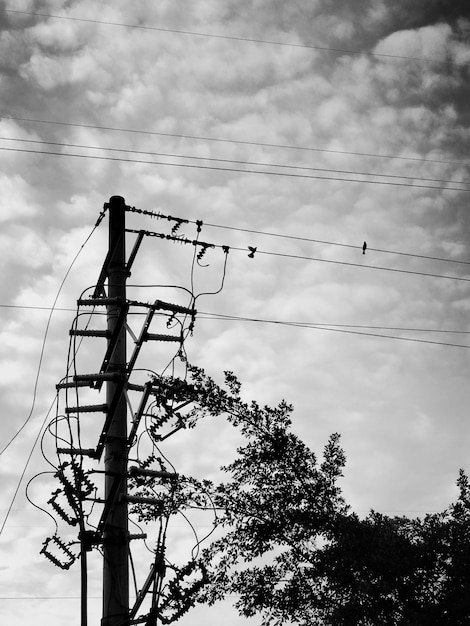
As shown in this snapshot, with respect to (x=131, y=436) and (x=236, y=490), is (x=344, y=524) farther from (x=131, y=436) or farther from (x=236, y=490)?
(x=131, y=436)

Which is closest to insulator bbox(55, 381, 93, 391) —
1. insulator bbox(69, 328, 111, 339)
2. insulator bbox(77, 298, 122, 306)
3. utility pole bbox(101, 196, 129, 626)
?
utility pole bbox(101, 196, 129, 626)

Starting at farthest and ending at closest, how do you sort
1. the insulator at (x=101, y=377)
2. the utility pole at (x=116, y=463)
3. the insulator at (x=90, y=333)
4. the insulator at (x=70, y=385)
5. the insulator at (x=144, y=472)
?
the insulator at (x=90, y=333) < the insulator at (x=70, y=385) < the insulator at (x=101, y=377) < the insulator at (x=144, y=472) < the utility pole at (x=116, y=463)

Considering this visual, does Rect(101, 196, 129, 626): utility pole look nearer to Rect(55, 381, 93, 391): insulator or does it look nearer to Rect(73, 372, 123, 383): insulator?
Rect(73, 372, 123, 383): insulator

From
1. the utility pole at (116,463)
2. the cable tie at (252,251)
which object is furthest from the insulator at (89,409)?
the cable tie at (252,251)

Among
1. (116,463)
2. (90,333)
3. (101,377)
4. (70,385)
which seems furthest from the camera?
(90,333)

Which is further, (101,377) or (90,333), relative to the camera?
(90,333)

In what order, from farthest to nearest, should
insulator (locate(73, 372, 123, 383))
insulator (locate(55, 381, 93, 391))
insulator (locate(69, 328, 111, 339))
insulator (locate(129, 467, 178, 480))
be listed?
insulator (locate(69, 328, 111, 339)), insulator (locate(55, 381, 93, 391)), insulator (locate(73, 372, 123, 383)), insulator (locate(129, 467, 178, 480))

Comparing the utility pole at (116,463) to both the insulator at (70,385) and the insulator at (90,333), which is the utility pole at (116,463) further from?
the insulator at (70,385)

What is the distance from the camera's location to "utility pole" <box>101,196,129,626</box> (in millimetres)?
7867

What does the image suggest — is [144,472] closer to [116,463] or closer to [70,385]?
[116,463]

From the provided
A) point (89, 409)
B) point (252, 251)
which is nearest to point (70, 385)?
point (89, 409)

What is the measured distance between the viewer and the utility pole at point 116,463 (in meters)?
7.87

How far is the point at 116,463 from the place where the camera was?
8.51 meters

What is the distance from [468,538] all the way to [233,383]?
22.4 feet
